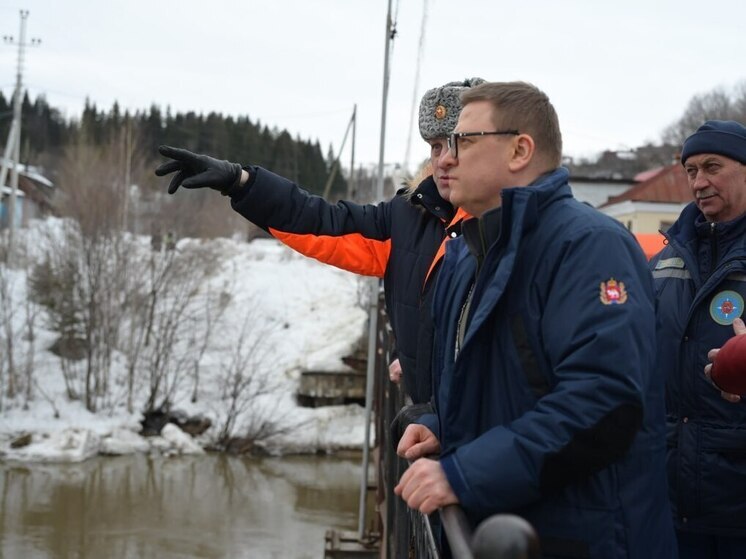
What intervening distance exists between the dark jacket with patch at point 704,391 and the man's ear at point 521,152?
91cm

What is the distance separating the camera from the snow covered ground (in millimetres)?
20219

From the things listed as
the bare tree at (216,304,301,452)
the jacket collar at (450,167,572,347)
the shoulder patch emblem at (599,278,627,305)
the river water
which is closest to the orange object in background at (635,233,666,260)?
the jacket collar at (450,167,572,347)

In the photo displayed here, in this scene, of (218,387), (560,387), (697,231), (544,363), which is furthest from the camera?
(218,387)

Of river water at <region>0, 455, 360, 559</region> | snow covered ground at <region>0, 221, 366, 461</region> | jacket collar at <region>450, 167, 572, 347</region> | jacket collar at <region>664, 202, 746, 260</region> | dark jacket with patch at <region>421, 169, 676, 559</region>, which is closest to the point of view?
dark jacket with patch at <region>421, 169, 676, 559</region>

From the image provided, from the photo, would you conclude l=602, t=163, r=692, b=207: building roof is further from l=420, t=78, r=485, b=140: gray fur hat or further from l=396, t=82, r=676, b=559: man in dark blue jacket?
l=396, t=82, r=676, b=559: man in dark blue jacket

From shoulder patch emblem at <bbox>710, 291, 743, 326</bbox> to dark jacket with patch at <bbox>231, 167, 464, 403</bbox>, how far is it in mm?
866

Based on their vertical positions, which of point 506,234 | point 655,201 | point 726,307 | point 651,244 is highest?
point 655,201

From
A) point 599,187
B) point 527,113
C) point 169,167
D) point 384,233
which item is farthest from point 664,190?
point 527,113

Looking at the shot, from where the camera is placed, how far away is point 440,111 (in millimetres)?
3238

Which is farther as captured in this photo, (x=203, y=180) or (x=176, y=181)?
(x=176, y=181)

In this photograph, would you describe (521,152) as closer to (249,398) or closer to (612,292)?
(612,292)

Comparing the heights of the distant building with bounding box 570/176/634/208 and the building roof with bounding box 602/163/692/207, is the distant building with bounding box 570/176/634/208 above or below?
above

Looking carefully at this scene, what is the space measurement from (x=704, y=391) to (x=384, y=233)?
1.30 m

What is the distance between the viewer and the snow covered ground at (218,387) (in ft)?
66.3
